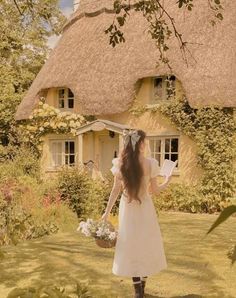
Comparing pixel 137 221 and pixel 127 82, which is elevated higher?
pixel 127 82

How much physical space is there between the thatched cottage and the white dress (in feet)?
33.1

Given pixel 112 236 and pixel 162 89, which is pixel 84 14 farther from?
pixel 112 236

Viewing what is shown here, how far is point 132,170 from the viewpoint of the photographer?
17.2 ft

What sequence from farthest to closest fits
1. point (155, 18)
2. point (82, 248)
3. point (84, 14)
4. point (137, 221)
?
point (84, 14), point (82, 248), point (137, 221), point (155, 18)

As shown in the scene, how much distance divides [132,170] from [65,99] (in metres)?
14.8

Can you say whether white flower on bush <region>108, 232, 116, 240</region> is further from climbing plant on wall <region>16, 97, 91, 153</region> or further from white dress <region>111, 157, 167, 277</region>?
climbing plant on wall <region>16, 97, 91, 153</region>

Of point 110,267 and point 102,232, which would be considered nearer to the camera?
point 102,232

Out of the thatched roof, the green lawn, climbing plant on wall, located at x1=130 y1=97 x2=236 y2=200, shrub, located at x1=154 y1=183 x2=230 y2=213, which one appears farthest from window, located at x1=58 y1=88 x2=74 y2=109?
the green lawn

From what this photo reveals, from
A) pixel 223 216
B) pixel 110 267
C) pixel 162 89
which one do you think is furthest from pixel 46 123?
pixel 223 216

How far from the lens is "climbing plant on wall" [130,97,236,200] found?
49.3ft

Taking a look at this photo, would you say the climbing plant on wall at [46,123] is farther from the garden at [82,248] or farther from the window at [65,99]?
the garden at [82,248]

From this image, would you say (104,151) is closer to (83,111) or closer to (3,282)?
(83,111)

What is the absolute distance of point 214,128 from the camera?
15.3m

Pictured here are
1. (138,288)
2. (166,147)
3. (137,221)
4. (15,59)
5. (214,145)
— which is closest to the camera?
(138,288)
